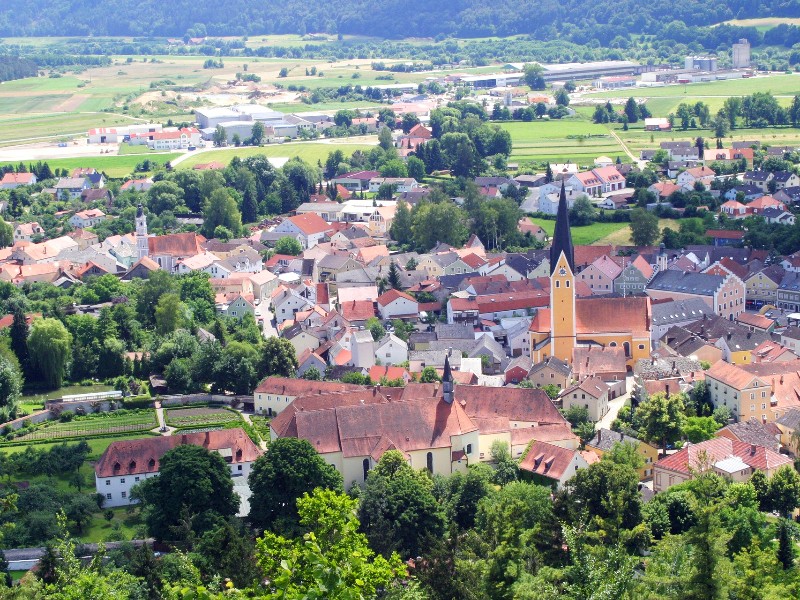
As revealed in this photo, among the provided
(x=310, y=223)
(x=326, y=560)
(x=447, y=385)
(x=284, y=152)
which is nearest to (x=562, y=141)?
(x=284, y=152)

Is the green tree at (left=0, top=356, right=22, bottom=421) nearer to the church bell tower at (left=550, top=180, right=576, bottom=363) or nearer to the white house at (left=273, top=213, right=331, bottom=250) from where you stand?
the church bell tower at (left=550, top=180, right=576, bottom=363)

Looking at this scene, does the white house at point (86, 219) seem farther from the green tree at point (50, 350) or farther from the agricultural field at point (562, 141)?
the agricultural field at point (562, 141)

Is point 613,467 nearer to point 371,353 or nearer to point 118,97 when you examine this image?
point 371,353

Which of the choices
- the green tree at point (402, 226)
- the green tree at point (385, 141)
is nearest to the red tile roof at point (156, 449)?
the green tree at point (402, 226)

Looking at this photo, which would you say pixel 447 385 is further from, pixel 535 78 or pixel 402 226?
pixel 535 78

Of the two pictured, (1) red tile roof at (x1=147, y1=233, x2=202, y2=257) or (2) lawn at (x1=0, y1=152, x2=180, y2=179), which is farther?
(2) lawn at (x1=0, y1=152, x2=180, y2=179)

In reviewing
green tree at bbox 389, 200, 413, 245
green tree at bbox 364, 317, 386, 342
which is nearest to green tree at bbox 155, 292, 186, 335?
green tree at bbox 364, 317, 386, 342
